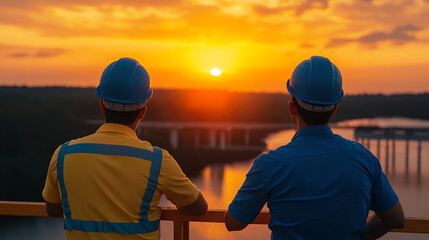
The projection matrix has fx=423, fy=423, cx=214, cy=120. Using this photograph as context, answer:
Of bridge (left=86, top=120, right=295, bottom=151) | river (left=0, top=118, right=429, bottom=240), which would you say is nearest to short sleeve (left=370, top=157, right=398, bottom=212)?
river (left=0, top=118, right=429, bottom=240)

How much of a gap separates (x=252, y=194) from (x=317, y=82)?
0.53 meters

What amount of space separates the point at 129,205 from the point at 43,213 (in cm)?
94

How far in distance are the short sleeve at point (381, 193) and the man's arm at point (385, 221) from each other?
0.03 metres

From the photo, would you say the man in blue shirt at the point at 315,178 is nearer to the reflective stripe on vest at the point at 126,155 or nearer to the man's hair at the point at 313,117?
the man's hair at the point at 313,117

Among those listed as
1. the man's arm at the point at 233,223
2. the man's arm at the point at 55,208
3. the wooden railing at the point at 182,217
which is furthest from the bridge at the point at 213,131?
the man's arm at the point at 233,223

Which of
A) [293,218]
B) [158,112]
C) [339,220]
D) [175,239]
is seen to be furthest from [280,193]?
[158,112]

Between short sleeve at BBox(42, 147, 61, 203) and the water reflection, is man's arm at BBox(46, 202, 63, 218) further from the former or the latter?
the water reflection

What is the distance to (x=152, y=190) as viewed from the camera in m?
1.80

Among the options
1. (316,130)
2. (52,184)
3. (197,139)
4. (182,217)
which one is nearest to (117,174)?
(52,184)

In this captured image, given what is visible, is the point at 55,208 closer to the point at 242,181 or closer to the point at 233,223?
the point at 233,223

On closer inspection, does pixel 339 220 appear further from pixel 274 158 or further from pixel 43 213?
pixel 43 213

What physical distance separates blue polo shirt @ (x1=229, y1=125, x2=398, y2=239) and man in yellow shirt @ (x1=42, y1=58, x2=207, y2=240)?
380mm

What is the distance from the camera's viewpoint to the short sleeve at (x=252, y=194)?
66.1 inches

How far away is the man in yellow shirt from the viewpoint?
70.0 inches
